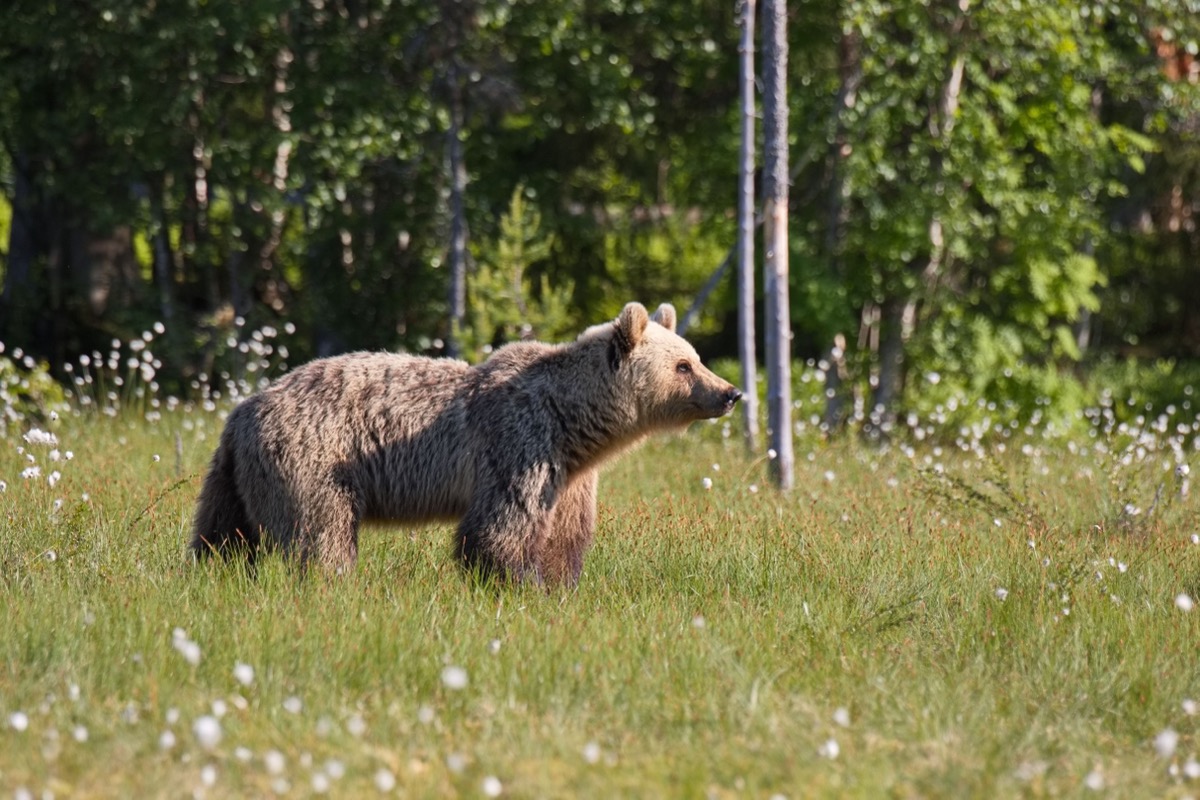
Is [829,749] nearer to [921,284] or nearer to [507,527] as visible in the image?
[507,527]

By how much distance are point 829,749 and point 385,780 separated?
139 centimetres

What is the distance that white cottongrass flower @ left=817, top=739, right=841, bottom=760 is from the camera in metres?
4.27

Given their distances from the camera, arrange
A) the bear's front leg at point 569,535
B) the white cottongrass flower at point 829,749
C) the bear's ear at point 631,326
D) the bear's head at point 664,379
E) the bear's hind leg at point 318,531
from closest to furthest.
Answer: the white cottongrass flower at point 829,749 → the bear's hind leg at point 318,531 → the bear's front leg at point 569,535 → the bear's ear at point 631,326 → the bear's head at point 664,379

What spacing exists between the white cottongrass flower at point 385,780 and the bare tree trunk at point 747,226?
608 cm

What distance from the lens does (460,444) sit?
22.7 feet

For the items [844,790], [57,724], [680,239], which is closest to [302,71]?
[680,239]

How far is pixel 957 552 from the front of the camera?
7016 millimetres

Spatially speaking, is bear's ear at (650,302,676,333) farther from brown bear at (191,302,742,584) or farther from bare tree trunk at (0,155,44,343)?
bare tree trunk at (0,155,44,343)

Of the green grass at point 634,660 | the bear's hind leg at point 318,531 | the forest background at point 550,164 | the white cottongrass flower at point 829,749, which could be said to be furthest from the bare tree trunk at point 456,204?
the white cottongrass flower at point 829,749

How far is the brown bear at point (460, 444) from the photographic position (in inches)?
262

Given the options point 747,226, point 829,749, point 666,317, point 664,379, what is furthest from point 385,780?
point 747,226

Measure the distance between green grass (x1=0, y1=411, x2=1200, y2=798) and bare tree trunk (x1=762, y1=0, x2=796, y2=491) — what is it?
1.45m

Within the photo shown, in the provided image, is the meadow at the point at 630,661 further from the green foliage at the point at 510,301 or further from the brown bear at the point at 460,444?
the green foliage at the point at 510,301

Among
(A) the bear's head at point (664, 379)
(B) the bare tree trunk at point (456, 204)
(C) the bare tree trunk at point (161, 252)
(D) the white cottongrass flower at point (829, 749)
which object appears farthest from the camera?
(C) the bare tree trunk at point (161, 252)
